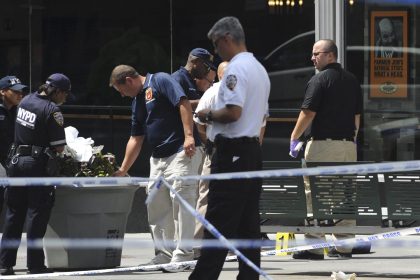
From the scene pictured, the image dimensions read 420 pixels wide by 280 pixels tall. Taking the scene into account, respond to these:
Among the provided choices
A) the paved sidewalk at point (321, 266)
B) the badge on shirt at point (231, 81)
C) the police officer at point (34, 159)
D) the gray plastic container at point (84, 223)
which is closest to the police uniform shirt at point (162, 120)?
the gray plastic container at point (84, 223)

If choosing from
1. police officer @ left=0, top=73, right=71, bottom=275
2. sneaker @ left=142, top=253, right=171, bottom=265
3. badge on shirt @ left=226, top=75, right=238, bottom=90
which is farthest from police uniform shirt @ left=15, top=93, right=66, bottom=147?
badge on shirt @ left=226, top=75, right=238, bottom=90

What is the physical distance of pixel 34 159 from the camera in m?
10.1

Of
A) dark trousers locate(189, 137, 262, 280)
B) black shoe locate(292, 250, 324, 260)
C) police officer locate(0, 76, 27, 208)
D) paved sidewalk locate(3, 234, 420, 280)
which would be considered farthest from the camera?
black shoe locate(292, 250, 324, 260)

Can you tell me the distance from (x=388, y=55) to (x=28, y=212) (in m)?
4.71

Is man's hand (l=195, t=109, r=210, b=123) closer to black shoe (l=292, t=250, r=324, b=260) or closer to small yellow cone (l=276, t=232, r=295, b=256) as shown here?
black shoe (l=292, t=250, r=324, b=260)

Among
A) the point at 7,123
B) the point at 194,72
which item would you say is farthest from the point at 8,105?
the point at 194,72

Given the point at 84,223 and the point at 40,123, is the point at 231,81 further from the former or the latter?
the point at 84,223

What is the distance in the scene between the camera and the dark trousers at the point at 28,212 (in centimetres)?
1009

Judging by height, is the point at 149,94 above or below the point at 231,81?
below

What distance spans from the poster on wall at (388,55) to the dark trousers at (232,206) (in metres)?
5.21

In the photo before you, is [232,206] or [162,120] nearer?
[232,206]

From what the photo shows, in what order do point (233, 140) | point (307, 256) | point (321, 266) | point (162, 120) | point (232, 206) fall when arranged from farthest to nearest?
point (307, 256)
point (321, 266)
point (162, 120)
point (233, 140)
point (232, 206)

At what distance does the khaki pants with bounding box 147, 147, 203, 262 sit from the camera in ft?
33.5

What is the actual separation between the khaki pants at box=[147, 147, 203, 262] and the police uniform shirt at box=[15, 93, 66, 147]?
2.98 feet
